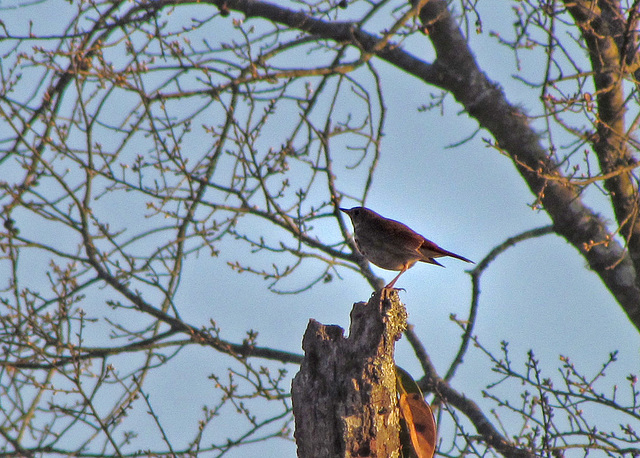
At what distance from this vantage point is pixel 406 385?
11.4 ft

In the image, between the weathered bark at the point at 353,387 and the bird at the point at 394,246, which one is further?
the bird at the point at 394,246

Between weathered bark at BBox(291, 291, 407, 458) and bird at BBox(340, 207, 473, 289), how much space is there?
5.18 feet

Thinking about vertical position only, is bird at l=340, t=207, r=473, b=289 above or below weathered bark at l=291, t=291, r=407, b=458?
above

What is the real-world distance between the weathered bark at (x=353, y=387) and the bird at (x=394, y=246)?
1578 millimetres

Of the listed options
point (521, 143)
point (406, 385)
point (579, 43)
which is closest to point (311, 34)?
point (521, 143)

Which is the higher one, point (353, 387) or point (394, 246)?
point (394, 246)

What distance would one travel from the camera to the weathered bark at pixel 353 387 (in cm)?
304

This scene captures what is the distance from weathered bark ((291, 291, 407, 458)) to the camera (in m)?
3.04

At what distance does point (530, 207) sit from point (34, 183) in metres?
4.11

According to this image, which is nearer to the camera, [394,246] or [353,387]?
[353,387]

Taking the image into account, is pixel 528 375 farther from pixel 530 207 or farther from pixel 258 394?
pixel 258 394

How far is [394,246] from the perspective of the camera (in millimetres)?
5000

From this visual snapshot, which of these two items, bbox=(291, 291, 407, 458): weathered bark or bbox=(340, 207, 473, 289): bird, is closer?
bbox=(291, 291, 407, 458): weathered bark

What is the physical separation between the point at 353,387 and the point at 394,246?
2019mm
